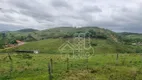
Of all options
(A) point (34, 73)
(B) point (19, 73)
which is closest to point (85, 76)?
(A) point (34, 73)

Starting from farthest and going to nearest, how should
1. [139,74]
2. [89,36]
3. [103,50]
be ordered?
1. [89,36]
2. [103,50]
3. [139,74]

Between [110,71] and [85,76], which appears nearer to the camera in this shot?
[85,76]

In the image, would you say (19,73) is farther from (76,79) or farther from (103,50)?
(103,50)

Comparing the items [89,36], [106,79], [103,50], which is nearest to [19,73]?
[106,79]

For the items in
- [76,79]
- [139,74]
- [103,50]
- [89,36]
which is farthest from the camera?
[89,36]

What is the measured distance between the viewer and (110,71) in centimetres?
3947

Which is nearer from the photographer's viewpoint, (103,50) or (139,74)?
(139,74)

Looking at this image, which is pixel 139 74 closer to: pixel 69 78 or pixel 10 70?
pixel 69 78

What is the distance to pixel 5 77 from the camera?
35.1 metres

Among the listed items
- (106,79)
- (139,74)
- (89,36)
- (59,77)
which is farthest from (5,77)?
(89,36)

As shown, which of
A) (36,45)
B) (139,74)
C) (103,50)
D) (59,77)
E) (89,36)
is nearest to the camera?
(59,77)

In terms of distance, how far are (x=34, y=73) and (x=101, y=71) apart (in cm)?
1161

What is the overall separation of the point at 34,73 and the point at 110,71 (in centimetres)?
1330

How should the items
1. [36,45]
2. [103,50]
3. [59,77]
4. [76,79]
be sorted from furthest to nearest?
[36,45], [103,50], [59,77], [76,79]
